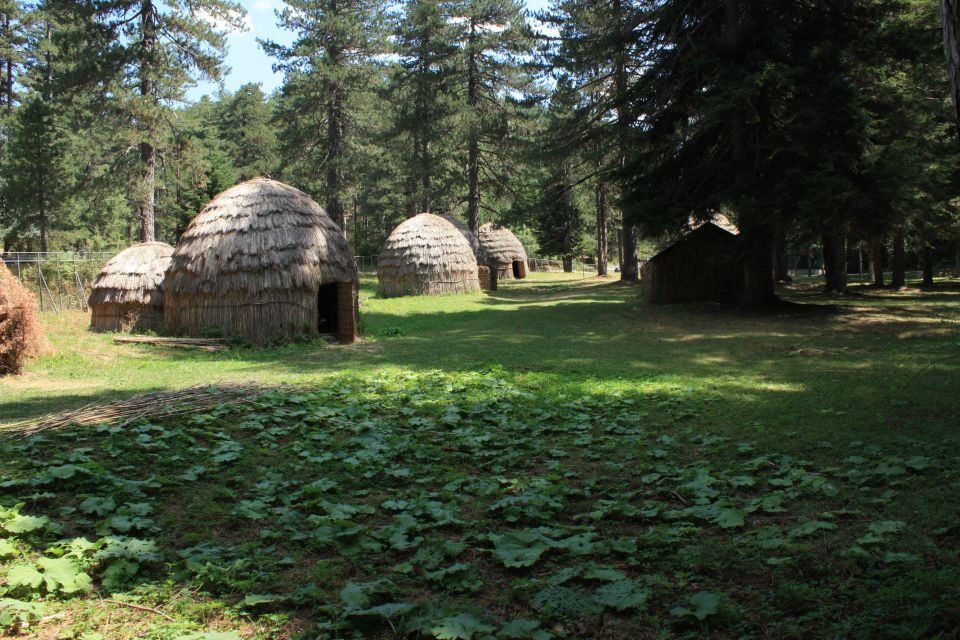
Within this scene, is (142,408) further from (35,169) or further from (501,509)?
(35,169)

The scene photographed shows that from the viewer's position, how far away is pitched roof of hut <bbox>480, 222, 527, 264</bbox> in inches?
1625

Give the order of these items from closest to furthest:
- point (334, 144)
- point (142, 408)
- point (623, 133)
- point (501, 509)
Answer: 1. point (501, 509)
2. point (142, 408)
3. point (623, 133)
4. point (334, 144)

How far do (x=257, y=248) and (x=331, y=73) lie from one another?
2056 centimetres

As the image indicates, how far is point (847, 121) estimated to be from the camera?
15602 mm

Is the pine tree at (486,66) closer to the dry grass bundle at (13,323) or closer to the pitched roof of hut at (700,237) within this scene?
the pitched roof of hut at (700,237)

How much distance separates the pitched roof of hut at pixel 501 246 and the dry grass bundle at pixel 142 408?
33.1m

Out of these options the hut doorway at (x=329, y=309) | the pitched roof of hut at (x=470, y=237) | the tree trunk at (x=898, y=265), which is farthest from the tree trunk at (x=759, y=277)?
the pitched roof of hut at (x=470, y=237)

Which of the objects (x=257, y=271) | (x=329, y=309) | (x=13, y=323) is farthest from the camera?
(x=329, y=309)

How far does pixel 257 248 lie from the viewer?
47.9 ft

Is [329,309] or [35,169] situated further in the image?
[35,169]

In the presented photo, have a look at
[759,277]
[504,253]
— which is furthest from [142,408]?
[504,253]

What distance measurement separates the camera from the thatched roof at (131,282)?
53.3 ft

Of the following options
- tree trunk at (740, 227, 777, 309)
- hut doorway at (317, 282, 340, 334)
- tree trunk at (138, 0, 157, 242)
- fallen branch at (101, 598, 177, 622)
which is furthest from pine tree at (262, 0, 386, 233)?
fallen branch at (101, 598, 177, 622)

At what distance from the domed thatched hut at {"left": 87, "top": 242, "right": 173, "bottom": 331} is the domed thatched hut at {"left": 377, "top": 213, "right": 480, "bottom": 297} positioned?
12.5 m
